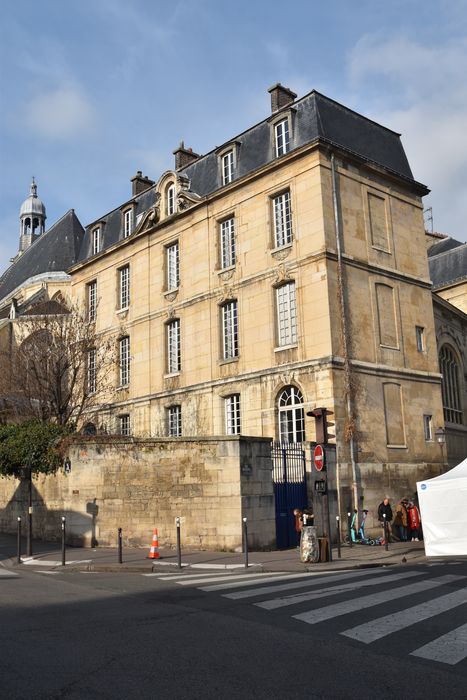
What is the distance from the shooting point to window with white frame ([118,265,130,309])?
2859 cm

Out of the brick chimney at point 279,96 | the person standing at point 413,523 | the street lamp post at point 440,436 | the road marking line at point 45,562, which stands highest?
the brick chimney at point 279,96

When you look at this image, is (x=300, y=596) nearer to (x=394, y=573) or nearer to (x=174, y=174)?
(x=394, y=573)

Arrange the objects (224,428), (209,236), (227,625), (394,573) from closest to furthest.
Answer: (227,625) < (394,573) < (224,428) < (209,236)

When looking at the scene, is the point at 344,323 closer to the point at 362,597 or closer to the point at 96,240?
the point at 362,597

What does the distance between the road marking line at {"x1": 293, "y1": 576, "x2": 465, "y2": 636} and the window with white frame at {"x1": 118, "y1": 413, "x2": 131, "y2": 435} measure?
18.1 metres

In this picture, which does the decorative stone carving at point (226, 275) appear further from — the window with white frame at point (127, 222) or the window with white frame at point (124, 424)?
the window with white frame at point (127, 222)

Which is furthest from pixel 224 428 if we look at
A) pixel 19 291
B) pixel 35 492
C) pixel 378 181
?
pixel 19 291

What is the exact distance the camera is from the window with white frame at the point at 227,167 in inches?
974

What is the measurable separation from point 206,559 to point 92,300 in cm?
1826

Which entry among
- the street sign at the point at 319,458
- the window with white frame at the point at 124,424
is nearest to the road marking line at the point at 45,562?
the street sign at the point at 319,458

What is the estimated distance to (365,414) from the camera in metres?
20.5

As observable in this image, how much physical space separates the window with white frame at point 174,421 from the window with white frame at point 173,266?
4641mm

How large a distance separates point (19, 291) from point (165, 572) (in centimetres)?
3858

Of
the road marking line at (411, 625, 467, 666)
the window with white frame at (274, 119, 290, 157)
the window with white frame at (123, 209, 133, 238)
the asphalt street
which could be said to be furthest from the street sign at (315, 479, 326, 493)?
the window with white frame at (123, 209, 133, 238)
